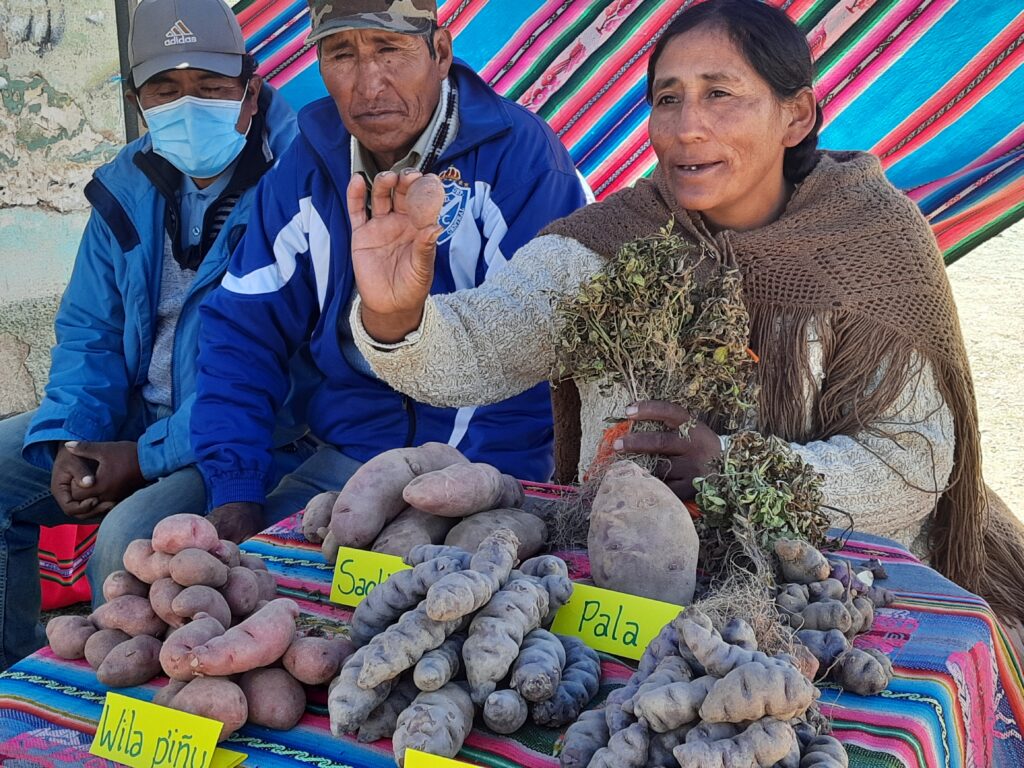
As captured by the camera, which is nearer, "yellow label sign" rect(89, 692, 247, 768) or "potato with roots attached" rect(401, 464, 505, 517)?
"yellow label sign" rect(89, 692, 247, 768)

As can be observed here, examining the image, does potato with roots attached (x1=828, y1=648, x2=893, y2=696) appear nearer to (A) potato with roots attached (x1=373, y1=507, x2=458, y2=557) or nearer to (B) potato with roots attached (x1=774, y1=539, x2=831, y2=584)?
(B) potato with roots attached (x1=774, y1=539, x2=831, y2=584)

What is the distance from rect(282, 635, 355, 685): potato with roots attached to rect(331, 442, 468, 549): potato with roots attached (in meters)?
0.35

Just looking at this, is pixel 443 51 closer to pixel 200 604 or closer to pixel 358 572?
pixel 358 572

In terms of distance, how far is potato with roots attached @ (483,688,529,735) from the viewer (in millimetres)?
1195

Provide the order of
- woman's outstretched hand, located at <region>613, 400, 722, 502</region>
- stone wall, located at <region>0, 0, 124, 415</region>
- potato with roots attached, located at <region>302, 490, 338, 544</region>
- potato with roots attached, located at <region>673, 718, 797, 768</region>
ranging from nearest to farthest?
1. potato with roots attached, located at <region>673, 718, 797, 768</region>
2. woman's outstretched hand, located at <region>613, 400, 722, 502</region>
3. potato with roots attached, located at <region>302, 490, 338, 544</region>
4. stone wall, located at <region>0, 0, 124, 415</region>

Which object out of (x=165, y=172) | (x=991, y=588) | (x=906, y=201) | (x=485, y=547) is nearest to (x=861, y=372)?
(x=906, y=201)

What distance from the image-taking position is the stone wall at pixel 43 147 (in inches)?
169

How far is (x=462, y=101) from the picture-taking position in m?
2.95

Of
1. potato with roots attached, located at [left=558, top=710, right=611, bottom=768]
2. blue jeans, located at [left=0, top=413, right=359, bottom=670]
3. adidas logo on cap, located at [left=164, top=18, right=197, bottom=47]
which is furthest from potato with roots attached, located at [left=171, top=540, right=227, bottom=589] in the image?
adidas logo on cap, located at [left=164, top=18, right=197, bottom=47]

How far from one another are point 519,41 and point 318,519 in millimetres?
2449

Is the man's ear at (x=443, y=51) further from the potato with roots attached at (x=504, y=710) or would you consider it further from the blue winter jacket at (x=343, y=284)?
the potato with roots attached at (x=504, y=710)

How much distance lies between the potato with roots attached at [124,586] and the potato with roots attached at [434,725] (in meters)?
0.49

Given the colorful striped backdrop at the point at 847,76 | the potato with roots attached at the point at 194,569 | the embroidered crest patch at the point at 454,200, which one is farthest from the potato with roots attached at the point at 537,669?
the colorful striped backdrop at the point at 847,76

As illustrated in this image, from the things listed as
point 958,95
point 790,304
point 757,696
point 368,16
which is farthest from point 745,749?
point 958,95
